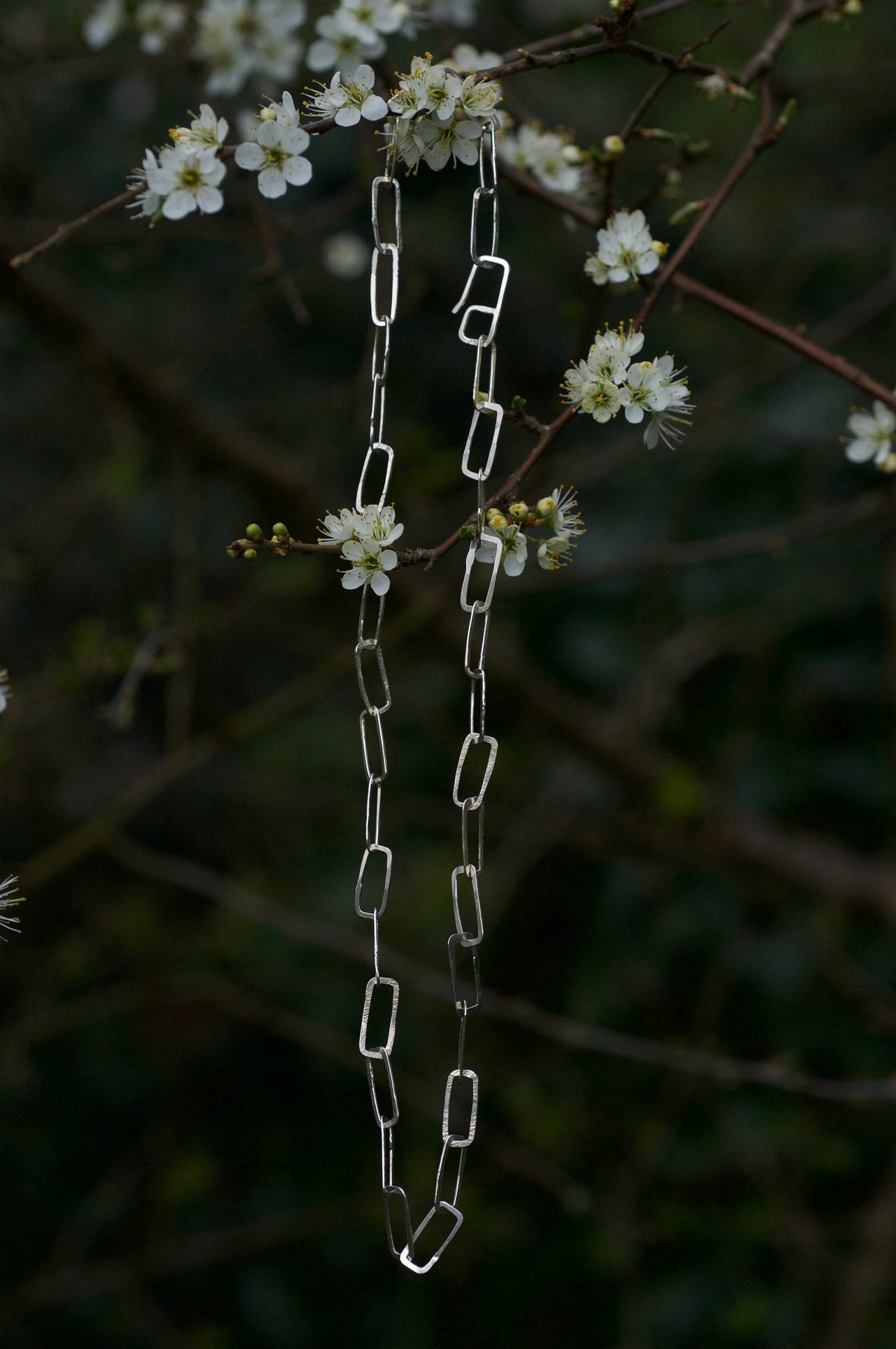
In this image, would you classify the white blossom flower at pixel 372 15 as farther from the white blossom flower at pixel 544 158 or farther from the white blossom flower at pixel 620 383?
the white blossom flower at pixel 620 383

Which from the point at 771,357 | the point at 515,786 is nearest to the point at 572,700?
the point at 515,786

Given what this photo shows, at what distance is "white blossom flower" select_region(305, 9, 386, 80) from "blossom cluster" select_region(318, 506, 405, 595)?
1.60 ft

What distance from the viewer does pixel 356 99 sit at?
0.69 m

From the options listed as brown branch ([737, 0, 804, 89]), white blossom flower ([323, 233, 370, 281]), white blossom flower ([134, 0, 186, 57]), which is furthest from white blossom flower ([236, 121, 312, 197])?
white blossom flower ([323, 233, 370, 281])

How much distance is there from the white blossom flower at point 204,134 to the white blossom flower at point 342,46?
0.22 metres

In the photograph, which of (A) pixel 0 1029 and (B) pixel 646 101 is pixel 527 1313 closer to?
(A) pixel 0 1029

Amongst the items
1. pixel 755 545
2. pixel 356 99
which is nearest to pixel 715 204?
pixel 356 99

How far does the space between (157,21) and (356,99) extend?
0.76m

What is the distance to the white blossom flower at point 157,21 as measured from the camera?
4.17 ft

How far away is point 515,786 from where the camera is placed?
2328mm

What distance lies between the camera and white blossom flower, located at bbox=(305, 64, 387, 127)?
0.68m

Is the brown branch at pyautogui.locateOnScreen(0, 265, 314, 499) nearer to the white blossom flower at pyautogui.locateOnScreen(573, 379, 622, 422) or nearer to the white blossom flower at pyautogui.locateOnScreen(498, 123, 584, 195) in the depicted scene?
the white blossom flower at pyautogui.locateOnScreen(498, 123, 584, 195)

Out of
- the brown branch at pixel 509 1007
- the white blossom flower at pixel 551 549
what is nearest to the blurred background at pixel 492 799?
the brown branch at pixel 509 1007

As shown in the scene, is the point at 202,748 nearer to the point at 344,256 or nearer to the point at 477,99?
the point at 344,256
